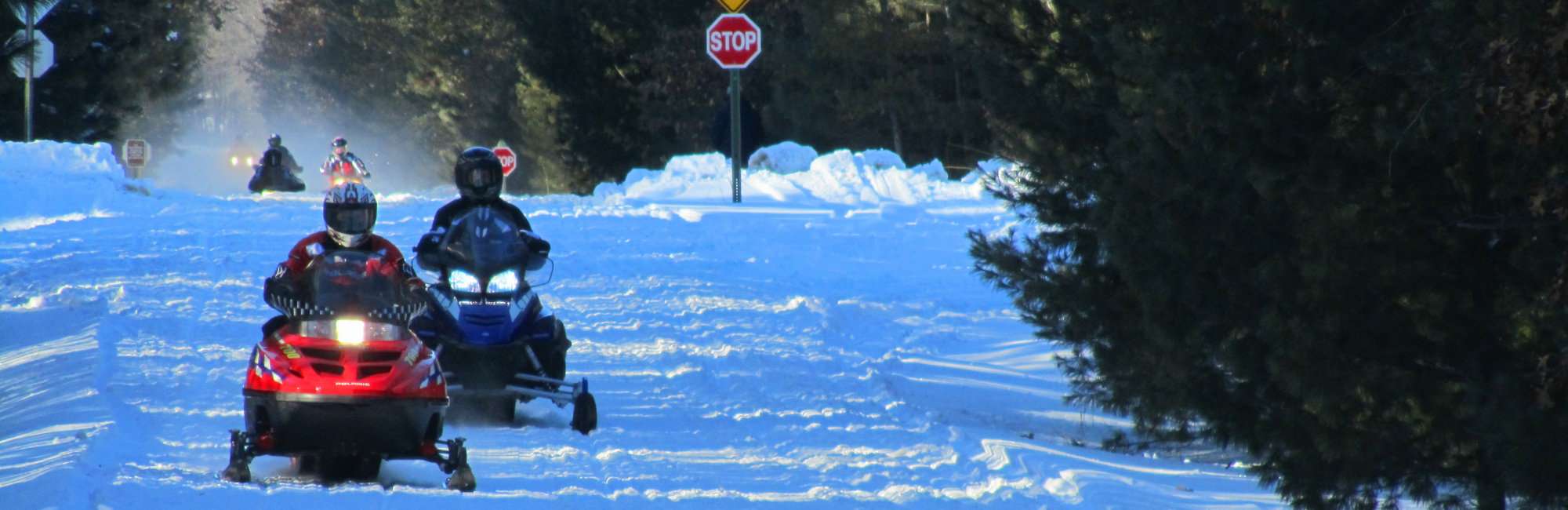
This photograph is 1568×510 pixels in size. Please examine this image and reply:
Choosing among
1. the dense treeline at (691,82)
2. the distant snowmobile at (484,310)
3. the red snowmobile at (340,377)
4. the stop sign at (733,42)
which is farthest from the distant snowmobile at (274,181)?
the red snowmobile at (340,377)

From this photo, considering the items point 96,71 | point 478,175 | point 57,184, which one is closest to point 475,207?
point 478,175

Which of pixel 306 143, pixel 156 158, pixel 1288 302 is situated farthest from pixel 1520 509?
pixel 306 143

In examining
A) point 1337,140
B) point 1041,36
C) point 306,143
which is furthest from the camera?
point 306,143

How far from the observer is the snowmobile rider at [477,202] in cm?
1000

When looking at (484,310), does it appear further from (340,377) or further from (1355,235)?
(1355,235)

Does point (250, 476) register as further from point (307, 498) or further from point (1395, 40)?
point (1395, 40)

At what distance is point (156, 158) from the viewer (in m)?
76.4

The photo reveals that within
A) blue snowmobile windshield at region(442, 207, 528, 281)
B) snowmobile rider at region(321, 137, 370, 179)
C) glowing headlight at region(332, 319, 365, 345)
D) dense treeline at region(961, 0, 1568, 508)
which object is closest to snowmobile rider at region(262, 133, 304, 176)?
snowmobile rider at region(321, 137, 370, 179)

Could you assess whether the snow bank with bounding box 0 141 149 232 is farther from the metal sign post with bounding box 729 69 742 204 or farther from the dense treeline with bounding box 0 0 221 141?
the metal sign post with bounding box 729 69 742 204

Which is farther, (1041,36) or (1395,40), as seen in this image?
(1041,36)

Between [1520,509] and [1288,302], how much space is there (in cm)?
107

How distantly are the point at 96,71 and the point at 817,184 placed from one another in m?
24.0

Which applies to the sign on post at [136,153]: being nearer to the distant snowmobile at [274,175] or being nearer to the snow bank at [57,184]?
the snow bank at [57,184]

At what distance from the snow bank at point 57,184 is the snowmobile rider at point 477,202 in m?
16.3
